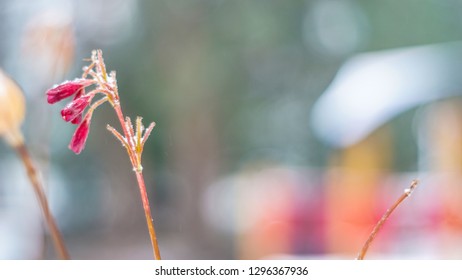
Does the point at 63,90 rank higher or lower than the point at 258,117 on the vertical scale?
higher

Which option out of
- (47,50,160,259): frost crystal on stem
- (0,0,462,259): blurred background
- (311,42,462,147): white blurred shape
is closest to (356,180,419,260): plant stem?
(47,50,160,259): frost crystal on stem

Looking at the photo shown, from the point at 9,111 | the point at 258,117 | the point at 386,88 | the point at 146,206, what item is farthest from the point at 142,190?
the point at 258,117

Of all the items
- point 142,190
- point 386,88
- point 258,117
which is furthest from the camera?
point 258,117

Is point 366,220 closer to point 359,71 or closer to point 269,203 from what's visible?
point 269,203

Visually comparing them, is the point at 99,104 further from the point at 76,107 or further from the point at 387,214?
the point at 387,214

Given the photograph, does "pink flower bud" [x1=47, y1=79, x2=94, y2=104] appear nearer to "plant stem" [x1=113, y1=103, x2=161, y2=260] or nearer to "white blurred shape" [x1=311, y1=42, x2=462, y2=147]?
"plant stem" [x1=113, y1=103, x2=161, y2=260]

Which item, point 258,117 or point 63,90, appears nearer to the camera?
point 63,90
